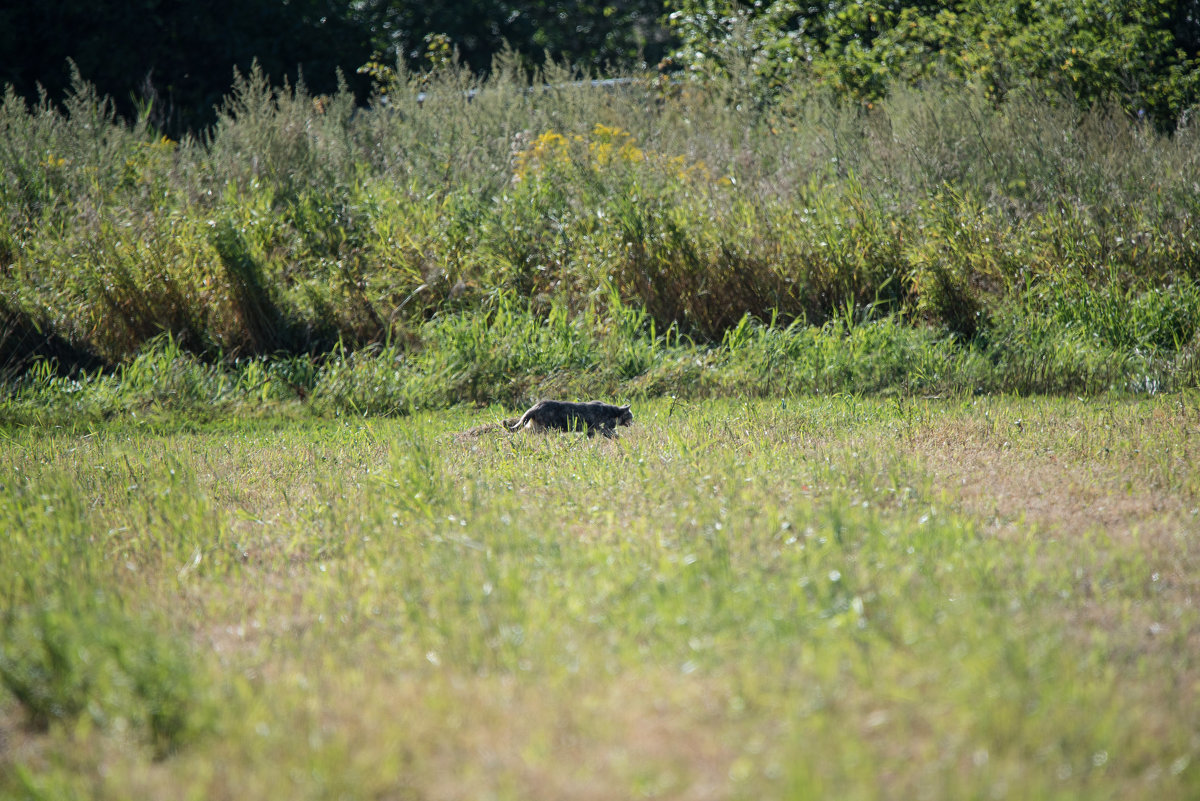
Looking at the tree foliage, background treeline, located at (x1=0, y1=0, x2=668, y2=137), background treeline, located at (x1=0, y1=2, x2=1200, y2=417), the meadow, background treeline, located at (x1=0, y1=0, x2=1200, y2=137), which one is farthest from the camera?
background treeline, located at (x1=0, y1=0, x2=668, y2=137)

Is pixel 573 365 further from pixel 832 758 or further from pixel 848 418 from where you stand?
pixel 832 758

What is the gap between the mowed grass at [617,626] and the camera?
2494 mm

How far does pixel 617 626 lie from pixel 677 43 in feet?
80.9

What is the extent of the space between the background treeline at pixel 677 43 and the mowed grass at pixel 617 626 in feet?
19.9

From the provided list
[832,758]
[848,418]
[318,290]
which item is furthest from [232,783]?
[318,290]

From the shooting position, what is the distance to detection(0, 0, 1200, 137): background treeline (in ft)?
32.5

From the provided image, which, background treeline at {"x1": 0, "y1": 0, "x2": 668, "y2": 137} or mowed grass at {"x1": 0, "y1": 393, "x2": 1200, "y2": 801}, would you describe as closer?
mowed grass at {"x1": 0, "y1": 393, "x2": 1200, "y2": 801}

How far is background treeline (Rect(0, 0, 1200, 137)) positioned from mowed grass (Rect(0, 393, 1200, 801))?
19.9 ft

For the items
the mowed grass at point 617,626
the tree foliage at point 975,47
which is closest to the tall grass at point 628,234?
the tree foliage at point 975,47

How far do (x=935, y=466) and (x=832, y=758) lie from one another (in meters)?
2.70

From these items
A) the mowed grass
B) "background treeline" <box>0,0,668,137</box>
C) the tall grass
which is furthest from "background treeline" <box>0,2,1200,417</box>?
"background treeline" <box>0,0,668,137</box>

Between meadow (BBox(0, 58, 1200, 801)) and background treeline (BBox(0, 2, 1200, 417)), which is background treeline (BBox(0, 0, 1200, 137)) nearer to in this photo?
background treeline (BBox(0, 2, 1200, 417))

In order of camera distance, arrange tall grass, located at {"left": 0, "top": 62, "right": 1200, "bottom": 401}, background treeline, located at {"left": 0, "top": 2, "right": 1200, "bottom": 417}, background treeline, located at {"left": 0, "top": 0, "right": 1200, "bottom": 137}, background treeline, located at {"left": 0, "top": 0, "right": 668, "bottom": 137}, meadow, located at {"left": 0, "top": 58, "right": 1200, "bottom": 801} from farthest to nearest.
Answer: background treeline, located at {"left": 0, "top": 0, "right": 668, "bottom": 137} < background treeline, located at {"left": 0, "top": 0, "right": 1200, "bottom": 137} < tall grass, located at {"left": 0, "top": 62, "right": 1200, "bottom": 401} < background treeline, located at {"left": 0, "top": 2, "right": 1200, "bottom": 417} < meadow, located at {"left": 0, "top": 58, "right": 1200, "bottom": 801}

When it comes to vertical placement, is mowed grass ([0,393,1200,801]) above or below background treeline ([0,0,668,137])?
below
